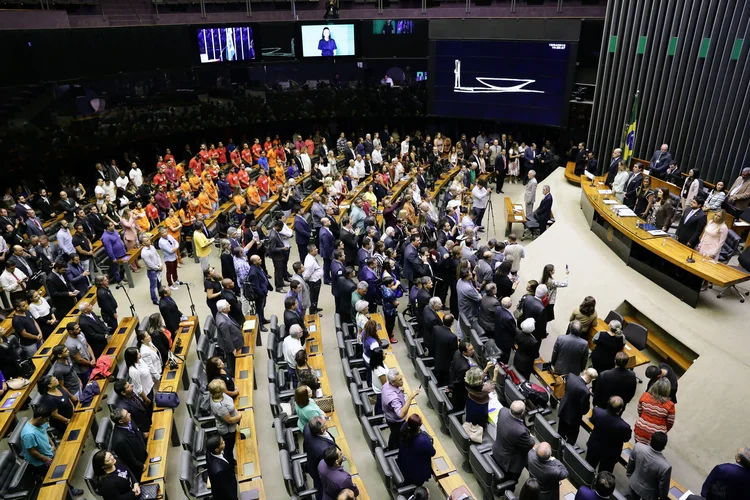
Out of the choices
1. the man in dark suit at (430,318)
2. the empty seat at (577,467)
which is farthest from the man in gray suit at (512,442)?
the man in dark suit at (430,318)

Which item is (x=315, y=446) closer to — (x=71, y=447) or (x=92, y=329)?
(x=71, y=447)

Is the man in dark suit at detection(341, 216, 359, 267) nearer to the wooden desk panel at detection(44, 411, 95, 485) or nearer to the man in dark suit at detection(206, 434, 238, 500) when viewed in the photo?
the wooden desk panel at detection(44, 411, 95, 485)

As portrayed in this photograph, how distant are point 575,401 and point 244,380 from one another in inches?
166

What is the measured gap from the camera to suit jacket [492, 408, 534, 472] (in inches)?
215

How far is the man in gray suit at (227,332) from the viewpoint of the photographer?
7.46 metres

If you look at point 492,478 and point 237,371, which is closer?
point 492,478

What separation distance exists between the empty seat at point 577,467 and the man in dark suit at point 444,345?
5.66 ft

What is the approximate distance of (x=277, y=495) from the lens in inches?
247

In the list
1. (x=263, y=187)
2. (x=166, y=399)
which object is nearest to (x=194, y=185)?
(x=263, y=187)

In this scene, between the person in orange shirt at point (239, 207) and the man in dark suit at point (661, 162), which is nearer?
the man in dark suit at point (661, 162)

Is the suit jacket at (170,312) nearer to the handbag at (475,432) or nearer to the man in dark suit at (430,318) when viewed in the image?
the man in dark suit at (430,318)

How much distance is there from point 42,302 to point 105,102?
9768 mm

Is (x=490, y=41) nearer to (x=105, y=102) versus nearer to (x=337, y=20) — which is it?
(x=337, y=20)

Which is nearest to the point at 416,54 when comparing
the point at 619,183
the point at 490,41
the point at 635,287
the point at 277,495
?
the point at 490,41
